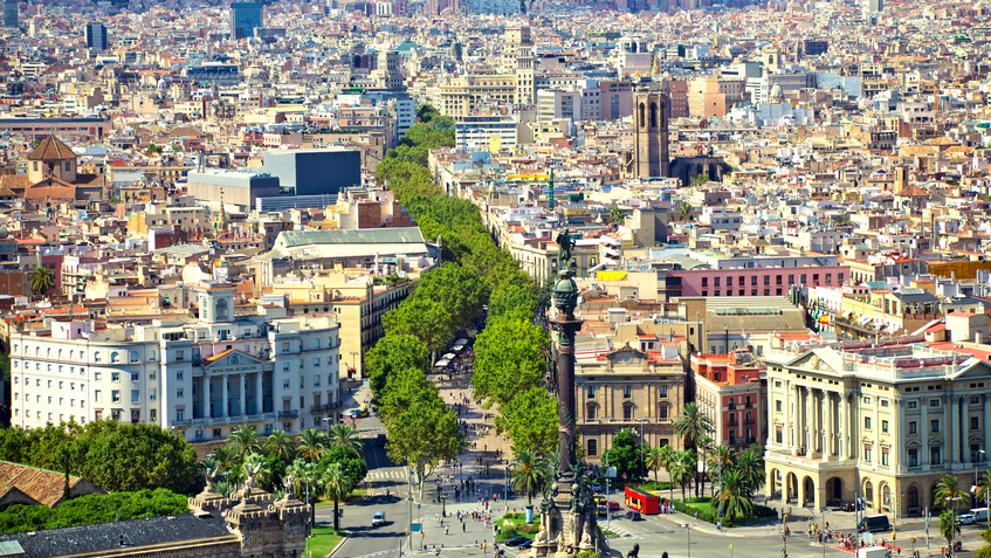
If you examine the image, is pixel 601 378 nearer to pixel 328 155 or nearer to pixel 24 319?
pixel 24 319

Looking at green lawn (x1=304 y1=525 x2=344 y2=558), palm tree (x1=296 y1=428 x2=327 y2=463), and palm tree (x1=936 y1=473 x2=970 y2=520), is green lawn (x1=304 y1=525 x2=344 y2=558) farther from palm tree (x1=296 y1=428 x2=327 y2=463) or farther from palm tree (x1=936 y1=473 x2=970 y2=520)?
palm tree (x1=936 y1=473 x2=970 y2=520)

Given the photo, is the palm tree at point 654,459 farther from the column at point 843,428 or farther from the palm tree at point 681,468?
the column at point 843,428

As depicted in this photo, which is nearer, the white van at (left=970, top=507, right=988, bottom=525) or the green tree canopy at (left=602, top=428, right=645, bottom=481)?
the white van at (left=970, top=507, right=988, bottom=525)

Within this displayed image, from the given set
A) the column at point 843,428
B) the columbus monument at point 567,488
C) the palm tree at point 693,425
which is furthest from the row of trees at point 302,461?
the column at point 843,428

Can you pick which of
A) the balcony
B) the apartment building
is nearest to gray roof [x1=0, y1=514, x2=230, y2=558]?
the apartment building

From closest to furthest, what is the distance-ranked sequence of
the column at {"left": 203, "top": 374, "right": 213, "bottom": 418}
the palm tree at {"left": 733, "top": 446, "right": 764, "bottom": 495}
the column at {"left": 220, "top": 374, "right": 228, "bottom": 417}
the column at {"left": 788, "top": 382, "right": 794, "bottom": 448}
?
the palm tree at {"left": 733, "top": 446, "right": 764, "bottom": 495} < the column at {"left": 788, "top": 382, "right": 794, "bottom": 448} < the column at {"left": 203, "top": 374, "right": 213, "bottom": 418} < the column at {"left": 220, "top": 374, "right": 228, "bottom": 417}

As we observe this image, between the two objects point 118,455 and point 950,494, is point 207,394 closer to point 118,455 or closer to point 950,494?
point 118,455

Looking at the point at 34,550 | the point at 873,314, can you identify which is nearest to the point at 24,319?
the point at 873,314

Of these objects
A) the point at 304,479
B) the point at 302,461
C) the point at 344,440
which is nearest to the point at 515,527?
the point at 304,479
